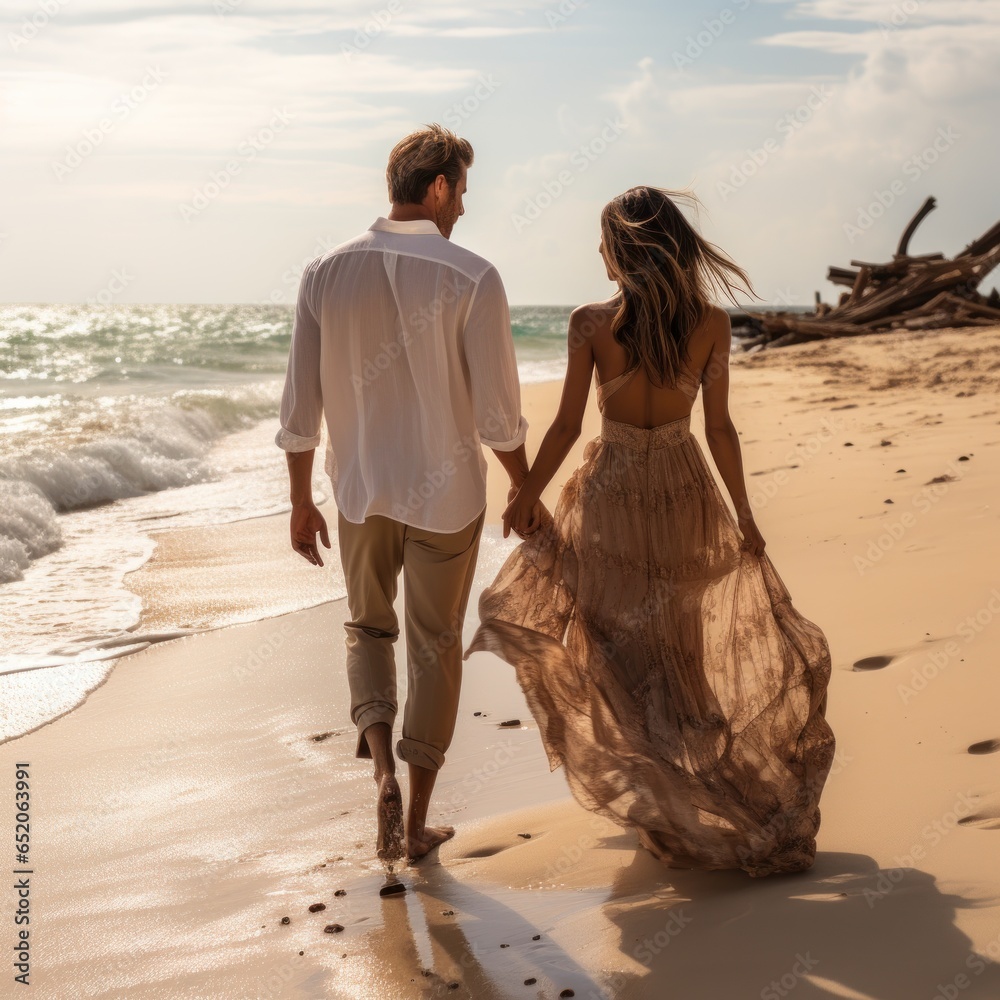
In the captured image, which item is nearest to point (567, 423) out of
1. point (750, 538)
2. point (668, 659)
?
point (750, 538)

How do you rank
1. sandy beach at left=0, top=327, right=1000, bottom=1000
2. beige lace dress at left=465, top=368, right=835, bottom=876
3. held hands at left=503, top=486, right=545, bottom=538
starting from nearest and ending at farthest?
sandy beach at left=0, top=327, right=1000, bottom=1000, beige lace dress at left=465, top=368, right=835, bottom=876, held hands at left=503, top=486, right=545, bottom=538

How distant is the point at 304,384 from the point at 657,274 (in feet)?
3.58

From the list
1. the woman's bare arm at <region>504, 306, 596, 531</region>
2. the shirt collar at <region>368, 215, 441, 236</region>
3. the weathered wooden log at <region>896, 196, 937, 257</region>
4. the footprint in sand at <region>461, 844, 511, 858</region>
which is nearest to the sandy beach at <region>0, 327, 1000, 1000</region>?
the footprint in sand at <region>461, 844, 511, 858</region>

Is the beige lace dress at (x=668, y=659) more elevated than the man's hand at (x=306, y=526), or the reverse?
the man's hand at (x=306, y=526)

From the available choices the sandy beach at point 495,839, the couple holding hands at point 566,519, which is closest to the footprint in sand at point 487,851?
the sandy beach at point 495,839

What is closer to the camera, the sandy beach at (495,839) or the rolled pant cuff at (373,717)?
the sandy beach at (495,839)

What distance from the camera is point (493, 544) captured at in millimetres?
7223

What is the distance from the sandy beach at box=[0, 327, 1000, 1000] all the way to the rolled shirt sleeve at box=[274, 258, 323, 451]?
1236mm

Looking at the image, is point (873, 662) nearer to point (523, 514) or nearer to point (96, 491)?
point (523, 514)

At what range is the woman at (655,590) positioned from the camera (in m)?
2.97

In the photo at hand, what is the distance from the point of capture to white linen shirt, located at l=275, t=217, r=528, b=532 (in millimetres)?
3033

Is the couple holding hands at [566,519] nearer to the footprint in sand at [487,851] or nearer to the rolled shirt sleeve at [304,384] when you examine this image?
the rolled shirt sleeve at [304,384]

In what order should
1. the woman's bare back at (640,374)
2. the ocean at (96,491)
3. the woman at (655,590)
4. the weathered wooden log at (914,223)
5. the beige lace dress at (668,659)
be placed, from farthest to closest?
1. the weathered wooden log at (914,223)
2. the ocean at (96,491)
3. the woman's bare back at (640,374)
4. the woman at (655,590)
5. the beige lace dress at (668,659)

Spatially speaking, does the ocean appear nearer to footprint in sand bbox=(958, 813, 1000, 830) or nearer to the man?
the man
